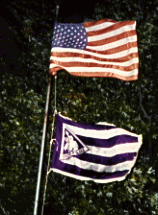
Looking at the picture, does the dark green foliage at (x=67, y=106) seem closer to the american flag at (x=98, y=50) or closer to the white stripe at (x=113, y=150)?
the american flag at (x=98, y=50)

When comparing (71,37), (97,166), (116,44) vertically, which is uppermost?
(71,37)

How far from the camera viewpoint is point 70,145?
11.3ft

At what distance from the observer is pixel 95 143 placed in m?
3.46

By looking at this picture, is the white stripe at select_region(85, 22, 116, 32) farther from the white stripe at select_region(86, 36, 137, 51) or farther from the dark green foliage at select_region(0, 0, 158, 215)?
the dark green foliage at select_region(0, 0, 158, 215)

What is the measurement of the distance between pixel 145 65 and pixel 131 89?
27.3 inches

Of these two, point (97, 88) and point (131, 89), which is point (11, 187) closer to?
point (97, 88)

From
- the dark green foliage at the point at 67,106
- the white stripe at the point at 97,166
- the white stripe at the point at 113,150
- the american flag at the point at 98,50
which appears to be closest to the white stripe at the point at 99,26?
the american flag at the point at 98,50

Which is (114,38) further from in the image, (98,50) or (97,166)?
(97,166)

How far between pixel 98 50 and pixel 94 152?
4.83 ft

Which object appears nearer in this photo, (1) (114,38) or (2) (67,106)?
(1) (114,38)

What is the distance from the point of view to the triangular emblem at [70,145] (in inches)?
134

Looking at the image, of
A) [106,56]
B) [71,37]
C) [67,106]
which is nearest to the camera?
[106,56]

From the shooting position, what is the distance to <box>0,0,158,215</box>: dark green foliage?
4816 mm

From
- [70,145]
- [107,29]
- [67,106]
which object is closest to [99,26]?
[107,29]
